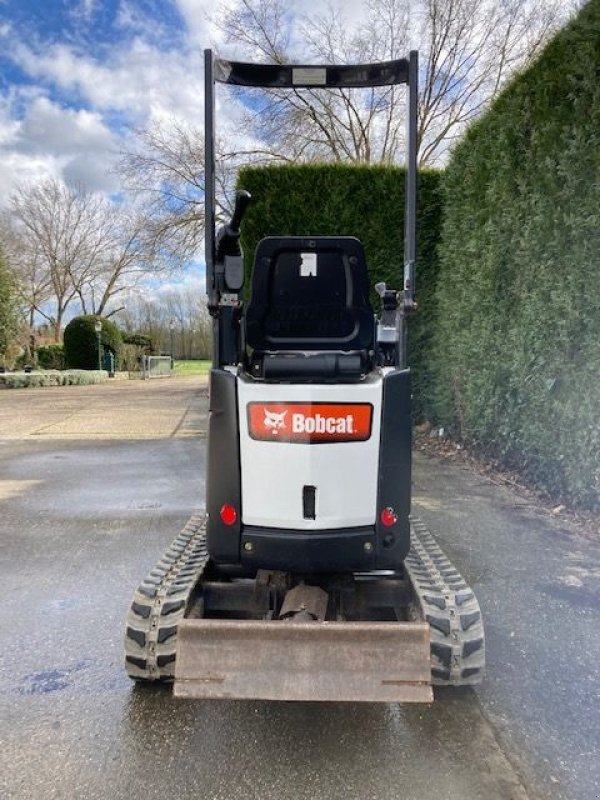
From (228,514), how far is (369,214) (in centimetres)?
701

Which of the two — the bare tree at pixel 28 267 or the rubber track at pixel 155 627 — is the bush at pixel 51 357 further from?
the rubber track at pixel 155 627

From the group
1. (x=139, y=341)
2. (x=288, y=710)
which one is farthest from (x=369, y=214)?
(x=139, y=341)

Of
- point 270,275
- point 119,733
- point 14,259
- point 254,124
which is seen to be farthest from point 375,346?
point 14,259

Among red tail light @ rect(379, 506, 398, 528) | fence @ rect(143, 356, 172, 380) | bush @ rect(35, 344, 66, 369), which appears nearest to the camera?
red tail light @ rect(379, 506, 398, 528)

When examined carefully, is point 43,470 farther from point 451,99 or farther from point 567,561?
point 451,99

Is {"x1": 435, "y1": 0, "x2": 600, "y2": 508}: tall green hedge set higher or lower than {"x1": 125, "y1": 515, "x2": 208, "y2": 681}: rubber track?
higher

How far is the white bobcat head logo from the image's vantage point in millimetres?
2361

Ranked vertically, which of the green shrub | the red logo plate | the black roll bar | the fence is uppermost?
the black roll bar

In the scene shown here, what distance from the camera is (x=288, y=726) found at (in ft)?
7.83

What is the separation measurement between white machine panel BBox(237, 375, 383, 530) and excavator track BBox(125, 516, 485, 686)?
0.43 meters

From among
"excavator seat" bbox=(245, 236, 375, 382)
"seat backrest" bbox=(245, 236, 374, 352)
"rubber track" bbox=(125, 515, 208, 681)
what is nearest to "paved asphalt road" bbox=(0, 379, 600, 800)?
"rubber track" bbox=(125, 515, 208, 681)

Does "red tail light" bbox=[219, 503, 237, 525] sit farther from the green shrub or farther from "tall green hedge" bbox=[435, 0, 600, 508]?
the green shrub

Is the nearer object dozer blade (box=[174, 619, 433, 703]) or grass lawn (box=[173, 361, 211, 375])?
dozer blade (box=[174, 619, 433, 703])

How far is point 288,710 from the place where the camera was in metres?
A: 2.49
